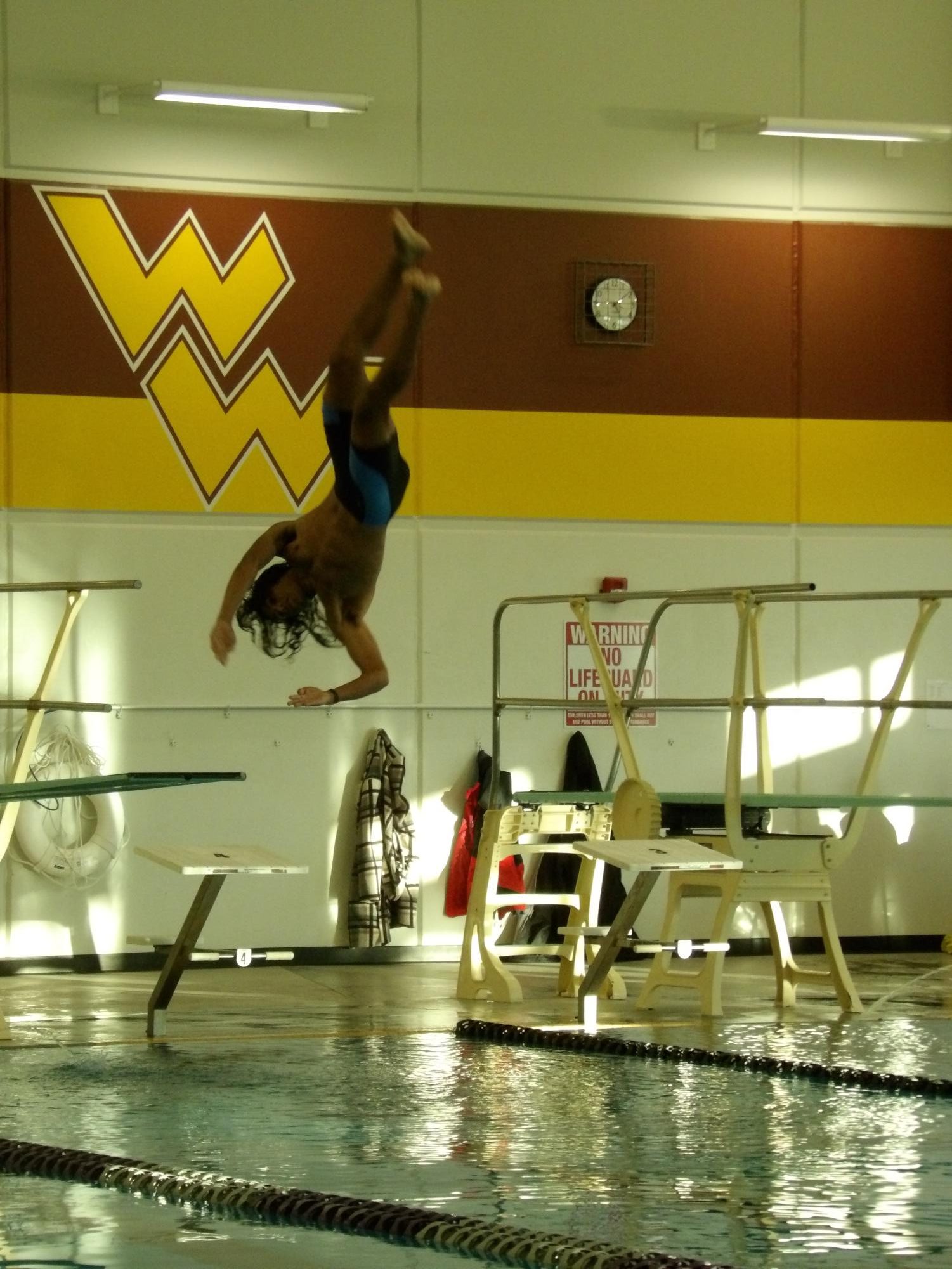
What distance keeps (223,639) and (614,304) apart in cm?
380

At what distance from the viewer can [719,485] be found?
1026 centimetres

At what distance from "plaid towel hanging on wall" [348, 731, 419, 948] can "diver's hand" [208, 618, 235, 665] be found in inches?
98.3

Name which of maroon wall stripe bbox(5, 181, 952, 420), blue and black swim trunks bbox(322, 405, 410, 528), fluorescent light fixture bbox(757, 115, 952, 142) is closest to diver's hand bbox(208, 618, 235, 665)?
blue and black swim trunks bbox(322, 405, 410, 528)

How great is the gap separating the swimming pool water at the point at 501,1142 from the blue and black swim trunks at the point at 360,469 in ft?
6.56

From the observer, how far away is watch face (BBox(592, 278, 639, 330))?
10.1 m

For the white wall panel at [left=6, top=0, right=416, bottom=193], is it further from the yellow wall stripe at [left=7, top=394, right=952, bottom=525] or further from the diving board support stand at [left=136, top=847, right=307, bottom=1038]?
the diving board support stand at [left=136, top=847, right=307, bottom=1038]

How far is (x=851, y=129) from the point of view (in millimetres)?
9961

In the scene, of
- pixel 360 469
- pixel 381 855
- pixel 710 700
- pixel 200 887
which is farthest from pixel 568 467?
pixel 200 887

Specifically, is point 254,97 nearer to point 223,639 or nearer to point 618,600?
point 618,600

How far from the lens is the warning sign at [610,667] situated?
10.0 metres

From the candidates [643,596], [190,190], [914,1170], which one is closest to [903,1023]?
[643,596]

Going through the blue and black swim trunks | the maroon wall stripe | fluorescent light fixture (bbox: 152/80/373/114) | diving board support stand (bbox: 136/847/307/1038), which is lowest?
diving board support stand (bbox: 136/847/307/1038)

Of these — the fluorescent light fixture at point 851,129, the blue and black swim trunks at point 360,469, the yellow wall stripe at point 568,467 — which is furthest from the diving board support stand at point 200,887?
the fluorescent light fixture at point 851,129

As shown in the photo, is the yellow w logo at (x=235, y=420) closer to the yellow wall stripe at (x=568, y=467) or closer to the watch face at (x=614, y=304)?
the yellow wall stripe at (x=568, y=467)
